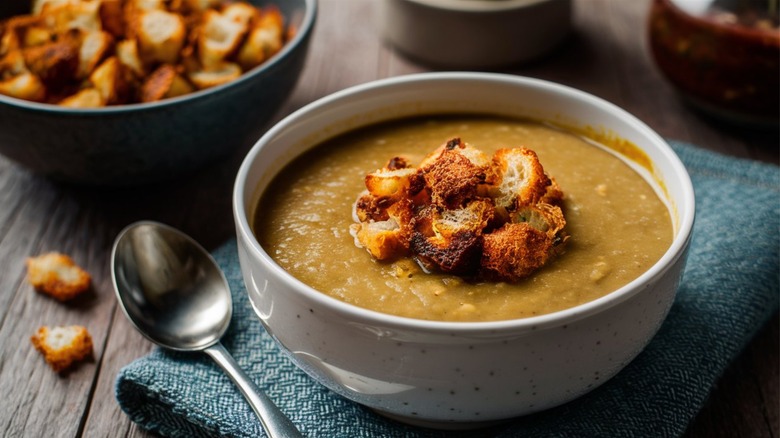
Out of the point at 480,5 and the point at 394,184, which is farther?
the point at 480,5

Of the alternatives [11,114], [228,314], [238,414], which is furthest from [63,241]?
[238,414]

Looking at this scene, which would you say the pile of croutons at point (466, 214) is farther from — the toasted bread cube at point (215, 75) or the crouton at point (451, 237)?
the toasted bread cube at point (215, 75)

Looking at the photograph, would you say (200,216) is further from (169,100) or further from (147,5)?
(147,5)

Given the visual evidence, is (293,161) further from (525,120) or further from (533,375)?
(533,375)

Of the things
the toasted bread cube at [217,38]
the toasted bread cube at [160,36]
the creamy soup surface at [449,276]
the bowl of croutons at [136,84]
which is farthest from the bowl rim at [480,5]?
the creamy soup surface at [449,276]

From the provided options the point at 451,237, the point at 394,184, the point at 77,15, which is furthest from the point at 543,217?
the point at 77,15

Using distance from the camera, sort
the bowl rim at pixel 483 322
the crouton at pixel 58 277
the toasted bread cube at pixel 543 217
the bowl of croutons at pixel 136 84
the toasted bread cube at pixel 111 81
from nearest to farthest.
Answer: the bowl rim at pixel 483 322 → the toasted bread cube at pixel 543 217 → the crouton at pixel 58 277 → the bowl of croutons at pixel 136 84 → the toasted bread cube at pixel 111 81
